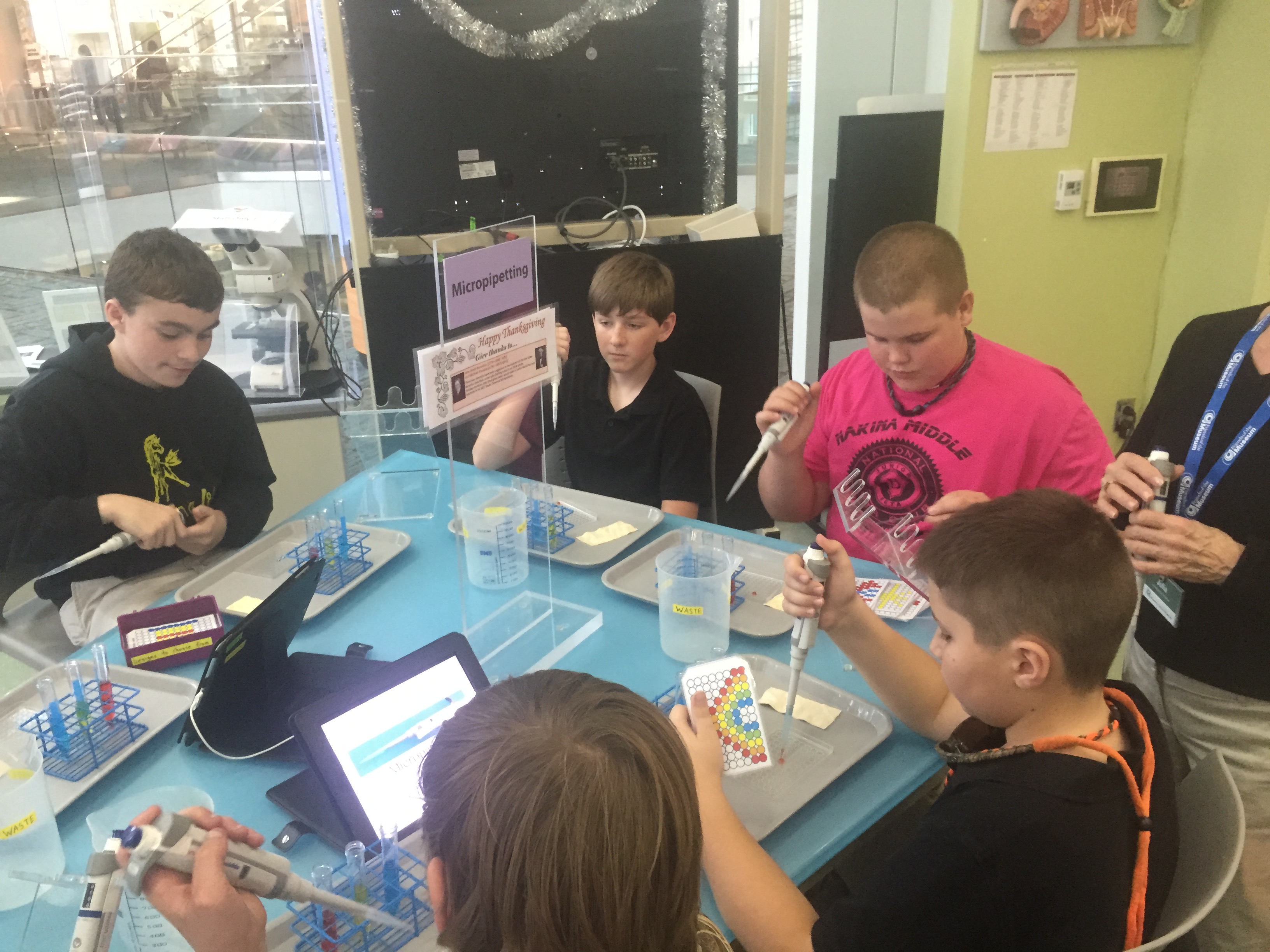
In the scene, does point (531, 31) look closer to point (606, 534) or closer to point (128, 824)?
point (606, 534)

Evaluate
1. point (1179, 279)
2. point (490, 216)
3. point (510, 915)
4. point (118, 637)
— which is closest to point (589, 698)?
point (510, 915)

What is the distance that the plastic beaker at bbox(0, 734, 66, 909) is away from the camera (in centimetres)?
94

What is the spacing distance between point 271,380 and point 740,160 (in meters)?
1.67

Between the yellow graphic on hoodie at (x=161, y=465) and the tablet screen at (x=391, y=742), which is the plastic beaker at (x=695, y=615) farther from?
the yellow graphic on hoodie at (x=161, y=465)

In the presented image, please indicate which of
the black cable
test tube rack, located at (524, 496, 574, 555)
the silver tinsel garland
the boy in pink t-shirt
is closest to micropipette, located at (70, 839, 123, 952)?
test tube rack, located at (524, 496, 574, 555)

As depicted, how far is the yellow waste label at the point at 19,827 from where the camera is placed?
939mm

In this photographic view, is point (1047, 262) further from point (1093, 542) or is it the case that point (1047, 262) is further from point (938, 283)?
point (1093, 542)

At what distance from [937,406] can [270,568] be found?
1275 mm

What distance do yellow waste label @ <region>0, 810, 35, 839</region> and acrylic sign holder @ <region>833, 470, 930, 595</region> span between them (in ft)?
3.37

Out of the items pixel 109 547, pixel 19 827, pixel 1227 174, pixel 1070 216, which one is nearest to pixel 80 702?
pixel 19 827

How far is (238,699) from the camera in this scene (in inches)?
46.9

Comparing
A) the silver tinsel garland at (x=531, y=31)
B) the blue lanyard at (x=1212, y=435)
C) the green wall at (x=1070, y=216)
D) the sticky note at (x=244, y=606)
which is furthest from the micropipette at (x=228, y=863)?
the green wall at (x=1070, y=216)

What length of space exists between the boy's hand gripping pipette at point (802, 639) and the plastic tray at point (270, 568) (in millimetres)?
784

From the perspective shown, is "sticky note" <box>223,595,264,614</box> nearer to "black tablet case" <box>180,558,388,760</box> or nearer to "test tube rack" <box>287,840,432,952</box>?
"black tablet case" <box>180,558,388,760</box>
